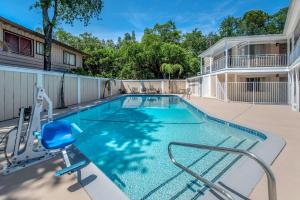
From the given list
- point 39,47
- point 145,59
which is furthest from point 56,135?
point 145,59

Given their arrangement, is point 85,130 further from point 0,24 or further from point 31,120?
point 0,24

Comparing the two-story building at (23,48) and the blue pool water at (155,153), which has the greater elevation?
the two-story building at (23,48)

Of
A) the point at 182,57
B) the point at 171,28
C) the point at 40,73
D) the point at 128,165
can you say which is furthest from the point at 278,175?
the point at 171,28

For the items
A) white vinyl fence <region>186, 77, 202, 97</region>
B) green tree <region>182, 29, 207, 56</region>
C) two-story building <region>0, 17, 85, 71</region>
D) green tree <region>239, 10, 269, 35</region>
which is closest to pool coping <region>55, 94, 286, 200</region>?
two-story building <region>0, 17, 85, 71</region>

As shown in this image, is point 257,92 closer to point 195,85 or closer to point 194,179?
point 195,85

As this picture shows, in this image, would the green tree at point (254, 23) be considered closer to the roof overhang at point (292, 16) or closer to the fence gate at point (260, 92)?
the fence gate at point (260, 92)

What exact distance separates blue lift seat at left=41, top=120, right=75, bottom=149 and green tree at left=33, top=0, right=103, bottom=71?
10.7 meters

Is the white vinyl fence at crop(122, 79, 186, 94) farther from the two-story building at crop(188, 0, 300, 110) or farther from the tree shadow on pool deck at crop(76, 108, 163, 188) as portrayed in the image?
the tree shadow on pool deck at crop(76, 108, 163, 188)

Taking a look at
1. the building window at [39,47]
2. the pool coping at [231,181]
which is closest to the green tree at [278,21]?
the building window at [39,47]

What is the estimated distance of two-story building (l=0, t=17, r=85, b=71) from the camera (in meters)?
11.4

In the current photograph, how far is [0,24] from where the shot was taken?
11.2m

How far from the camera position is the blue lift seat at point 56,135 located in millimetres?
3699

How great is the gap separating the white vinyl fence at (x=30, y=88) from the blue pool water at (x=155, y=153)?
2557 mm

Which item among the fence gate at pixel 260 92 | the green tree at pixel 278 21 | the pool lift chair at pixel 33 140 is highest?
the green tree at pixel 278 21
